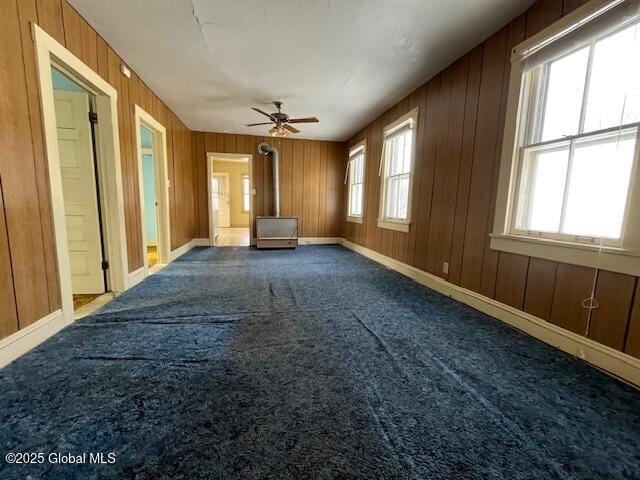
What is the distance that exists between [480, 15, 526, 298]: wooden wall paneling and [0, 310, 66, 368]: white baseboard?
128 inches

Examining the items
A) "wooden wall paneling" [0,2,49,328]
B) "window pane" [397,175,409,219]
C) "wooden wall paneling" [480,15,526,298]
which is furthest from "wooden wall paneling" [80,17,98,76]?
"window pane" [397,175,409,219]

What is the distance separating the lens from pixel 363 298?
259cm

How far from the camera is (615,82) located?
148cm

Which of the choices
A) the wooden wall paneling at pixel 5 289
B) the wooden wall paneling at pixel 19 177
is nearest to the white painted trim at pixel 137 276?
the wooden wall paneling at pixel 19 177

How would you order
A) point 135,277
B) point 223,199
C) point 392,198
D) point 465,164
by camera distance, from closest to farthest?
point 465,164 < point 135,277 < point 392,198 < point 223,199

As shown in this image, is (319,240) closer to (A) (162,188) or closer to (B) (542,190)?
(A) (162,188)

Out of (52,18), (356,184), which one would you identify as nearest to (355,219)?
(356,184)

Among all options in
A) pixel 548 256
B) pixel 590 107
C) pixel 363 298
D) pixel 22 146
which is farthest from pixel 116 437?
pixel 590 107

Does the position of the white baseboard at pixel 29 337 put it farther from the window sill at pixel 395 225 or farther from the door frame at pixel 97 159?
the window sill at pixel 395 225

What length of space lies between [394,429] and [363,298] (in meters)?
1.55

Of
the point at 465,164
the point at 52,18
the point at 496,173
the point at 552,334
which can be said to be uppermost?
the point at 52,18

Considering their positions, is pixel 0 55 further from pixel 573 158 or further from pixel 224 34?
pixel 573 158

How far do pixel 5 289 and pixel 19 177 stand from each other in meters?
0.65

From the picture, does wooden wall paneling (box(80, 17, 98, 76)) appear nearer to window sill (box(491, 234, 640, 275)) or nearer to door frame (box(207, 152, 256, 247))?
door frame (box(207, 152, 256, 247))
